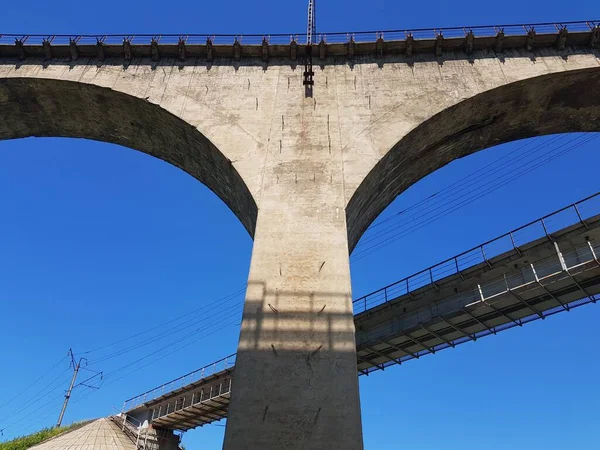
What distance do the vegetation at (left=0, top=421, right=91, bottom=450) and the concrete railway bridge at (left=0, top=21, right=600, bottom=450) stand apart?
3249 cm

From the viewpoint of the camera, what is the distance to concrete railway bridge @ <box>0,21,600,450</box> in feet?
Answer: 29.5

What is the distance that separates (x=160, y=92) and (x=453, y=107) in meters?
8.20

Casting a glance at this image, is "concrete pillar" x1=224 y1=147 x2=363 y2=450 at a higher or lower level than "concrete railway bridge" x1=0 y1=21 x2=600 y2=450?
lower

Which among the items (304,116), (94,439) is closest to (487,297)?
(304,116)

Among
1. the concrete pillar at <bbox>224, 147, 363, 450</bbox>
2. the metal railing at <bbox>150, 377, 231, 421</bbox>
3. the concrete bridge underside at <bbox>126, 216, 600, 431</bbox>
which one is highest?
the metal railing at <bbox>150, 377, 231, 421</bbox>

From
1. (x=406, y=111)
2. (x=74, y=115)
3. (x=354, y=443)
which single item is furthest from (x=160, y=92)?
(x=354, y=443)

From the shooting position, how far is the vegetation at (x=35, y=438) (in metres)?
35.4

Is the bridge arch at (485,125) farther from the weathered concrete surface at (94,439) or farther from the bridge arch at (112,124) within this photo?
the weathered concrete surface at (94,439)

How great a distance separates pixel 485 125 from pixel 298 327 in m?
8.59

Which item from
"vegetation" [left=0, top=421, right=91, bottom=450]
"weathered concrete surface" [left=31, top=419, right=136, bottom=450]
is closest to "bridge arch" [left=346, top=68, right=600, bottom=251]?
"weathered concrete surface" [left=31, top=419, right=136, bottom=450]

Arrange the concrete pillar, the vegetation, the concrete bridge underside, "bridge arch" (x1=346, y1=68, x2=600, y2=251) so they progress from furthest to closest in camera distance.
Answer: the vegetation < the concrete bridge underside < "bridge arch" (x1=346, y1=68, x2=600, y2=251) < the concrete pillar

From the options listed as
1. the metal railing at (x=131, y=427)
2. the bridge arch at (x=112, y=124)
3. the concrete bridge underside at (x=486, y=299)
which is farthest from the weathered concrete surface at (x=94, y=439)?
the bridge arch at (x=112, y=124)

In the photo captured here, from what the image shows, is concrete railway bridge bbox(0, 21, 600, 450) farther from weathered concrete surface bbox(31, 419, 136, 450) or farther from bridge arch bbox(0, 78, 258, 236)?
weathered concrete surface bbox(31, 419, 136, 450)

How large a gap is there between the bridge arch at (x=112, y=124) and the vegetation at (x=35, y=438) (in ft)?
106
